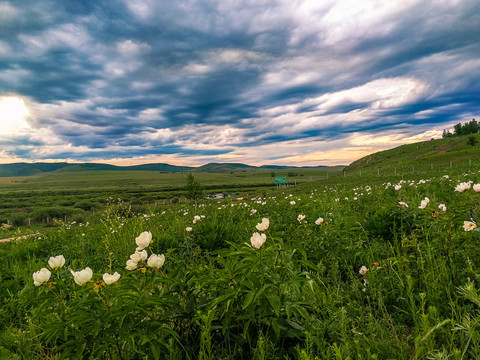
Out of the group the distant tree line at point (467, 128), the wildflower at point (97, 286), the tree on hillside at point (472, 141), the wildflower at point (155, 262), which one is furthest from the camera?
the distant tree line at point (467, 128)

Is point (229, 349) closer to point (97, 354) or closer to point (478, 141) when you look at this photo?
point (97, 354)

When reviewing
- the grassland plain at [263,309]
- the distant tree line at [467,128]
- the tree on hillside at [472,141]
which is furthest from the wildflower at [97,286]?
the distant tree line at [467,128]

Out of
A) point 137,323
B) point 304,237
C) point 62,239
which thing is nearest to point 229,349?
point 137,323

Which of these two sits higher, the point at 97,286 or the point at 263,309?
the point at 97,286

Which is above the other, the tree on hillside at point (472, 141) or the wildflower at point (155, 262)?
the tree on hillside at point (472, 141)

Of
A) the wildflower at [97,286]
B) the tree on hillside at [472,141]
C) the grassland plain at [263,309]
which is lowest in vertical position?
the grassland plain at [263,309]

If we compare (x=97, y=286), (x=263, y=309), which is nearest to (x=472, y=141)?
(x=263, y=309)

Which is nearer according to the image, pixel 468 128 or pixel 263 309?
pixel 263 309

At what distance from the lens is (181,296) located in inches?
79.1

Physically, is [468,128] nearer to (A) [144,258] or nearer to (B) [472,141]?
(B) [472,141]

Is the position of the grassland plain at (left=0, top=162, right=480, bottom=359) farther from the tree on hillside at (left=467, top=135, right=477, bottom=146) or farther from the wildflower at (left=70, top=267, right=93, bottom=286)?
the tree on hillside at (left=467, top=135, right=477, bottom=146)

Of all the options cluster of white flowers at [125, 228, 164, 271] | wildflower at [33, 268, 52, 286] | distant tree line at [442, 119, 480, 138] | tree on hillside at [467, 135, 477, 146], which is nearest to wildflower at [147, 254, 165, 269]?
cluster of white flowers at [125, 228, 164, 271]

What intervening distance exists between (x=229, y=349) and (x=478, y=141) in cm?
8267

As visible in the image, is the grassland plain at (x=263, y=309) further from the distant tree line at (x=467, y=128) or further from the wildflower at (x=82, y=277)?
the distant tree line at (x=467, y=128)
